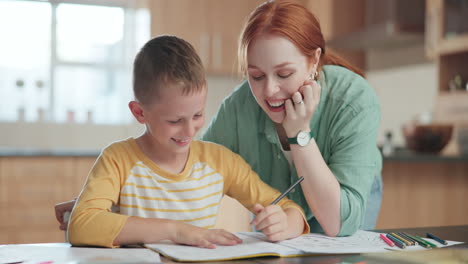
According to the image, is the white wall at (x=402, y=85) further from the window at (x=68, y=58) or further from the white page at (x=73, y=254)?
the white page at (x=73, y=254)

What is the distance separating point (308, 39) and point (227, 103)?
0.36 metres

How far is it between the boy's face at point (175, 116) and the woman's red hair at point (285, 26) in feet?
0.63

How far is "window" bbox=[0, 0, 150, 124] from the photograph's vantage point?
15.4 ft

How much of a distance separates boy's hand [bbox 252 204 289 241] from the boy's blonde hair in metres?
0.28

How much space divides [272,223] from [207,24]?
3.96 m

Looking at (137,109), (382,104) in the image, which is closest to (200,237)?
(137,109)

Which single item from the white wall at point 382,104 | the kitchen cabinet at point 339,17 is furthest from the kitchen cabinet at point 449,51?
the kitchen cabinet at point 339,17

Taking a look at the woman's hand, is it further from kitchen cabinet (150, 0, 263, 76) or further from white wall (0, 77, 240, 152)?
white wall (0, 77, 240, 152)

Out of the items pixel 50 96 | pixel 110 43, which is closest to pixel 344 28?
pixel 110 43

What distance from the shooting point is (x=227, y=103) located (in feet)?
4.99

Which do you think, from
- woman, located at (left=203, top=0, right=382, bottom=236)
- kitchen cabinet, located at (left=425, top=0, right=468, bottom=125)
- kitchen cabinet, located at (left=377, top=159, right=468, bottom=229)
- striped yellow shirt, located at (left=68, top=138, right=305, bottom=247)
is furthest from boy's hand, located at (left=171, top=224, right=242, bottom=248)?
kitchen cabinet, located at (left=425, top=0, right=468, bottom=125)

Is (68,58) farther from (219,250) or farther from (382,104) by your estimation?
(219,250)

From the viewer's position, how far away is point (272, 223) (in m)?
1.06

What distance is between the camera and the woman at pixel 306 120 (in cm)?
119
